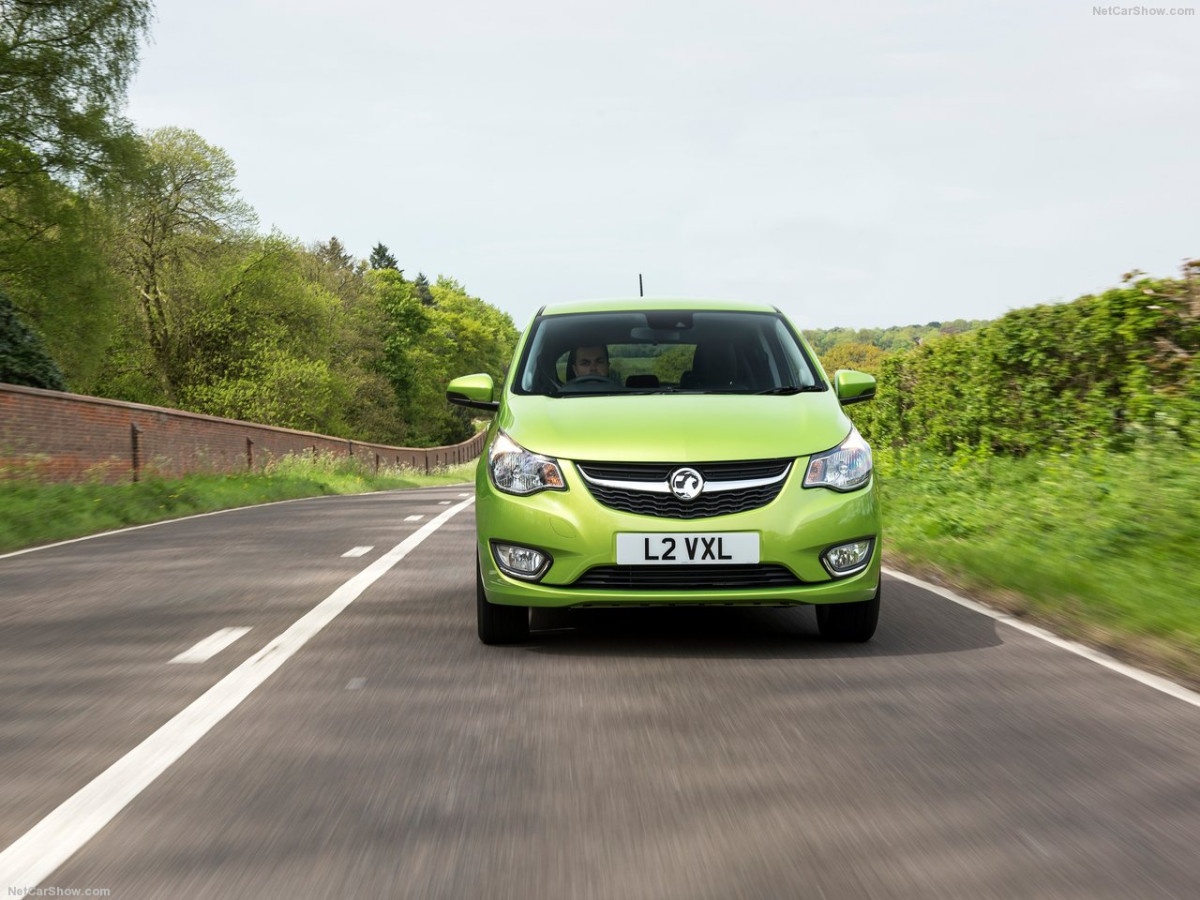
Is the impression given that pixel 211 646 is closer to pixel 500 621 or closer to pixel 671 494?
pixel 500 621

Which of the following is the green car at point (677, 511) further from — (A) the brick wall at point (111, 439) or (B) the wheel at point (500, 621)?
(A) the brick wall at point (111, 439)

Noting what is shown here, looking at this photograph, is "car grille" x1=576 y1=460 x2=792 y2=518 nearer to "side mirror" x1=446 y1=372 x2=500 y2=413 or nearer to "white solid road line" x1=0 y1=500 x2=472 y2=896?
"side mirror" x1=446 y1=372 x2=500 y2=413

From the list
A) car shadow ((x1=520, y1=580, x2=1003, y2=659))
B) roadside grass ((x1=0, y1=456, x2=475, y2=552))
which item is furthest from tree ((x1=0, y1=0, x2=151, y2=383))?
car shadow ((x1=520, y1=580, x2=1003, y2=659))

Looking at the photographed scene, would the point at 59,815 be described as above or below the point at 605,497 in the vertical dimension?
below

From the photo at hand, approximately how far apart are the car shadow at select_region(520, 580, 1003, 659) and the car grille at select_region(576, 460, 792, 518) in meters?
0.75

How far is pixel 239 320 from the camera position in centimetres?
6562

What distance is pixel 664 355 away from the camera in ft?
26.1

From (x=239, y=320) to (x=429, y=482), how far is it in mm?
13235

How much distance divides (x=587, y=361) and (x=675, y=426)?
1.38 meters

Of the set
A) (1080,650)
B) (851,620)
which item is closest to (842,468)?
(851,620)

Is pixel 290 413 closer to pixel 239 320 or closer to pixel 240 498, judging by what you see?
pixel 239 320

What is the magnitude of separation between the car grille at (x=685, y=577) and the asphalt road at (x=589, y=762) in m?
0.36

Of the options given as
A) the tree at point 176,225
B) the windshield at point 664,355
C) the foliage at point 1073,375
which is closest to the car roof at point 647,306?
the windshield at point 664,355

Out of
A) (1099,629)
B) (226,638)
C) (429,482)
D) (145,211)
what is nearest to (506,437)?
(226,638)
